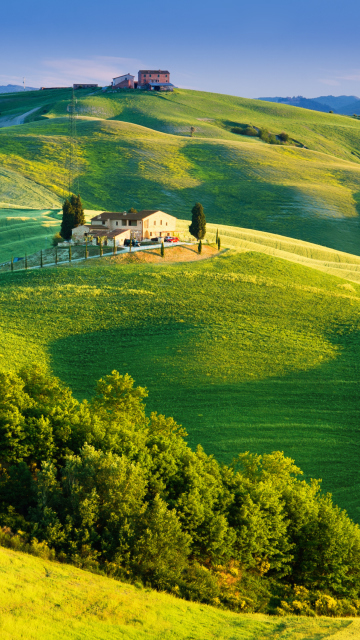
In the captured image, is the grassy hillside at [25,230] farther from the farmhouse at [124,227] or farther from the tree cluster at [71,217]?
the farmhouse at [124,227]

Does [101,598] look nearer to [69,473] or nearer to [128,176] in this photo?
[69,473]

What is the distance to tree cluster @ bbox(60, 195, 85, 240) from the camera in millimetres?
84225

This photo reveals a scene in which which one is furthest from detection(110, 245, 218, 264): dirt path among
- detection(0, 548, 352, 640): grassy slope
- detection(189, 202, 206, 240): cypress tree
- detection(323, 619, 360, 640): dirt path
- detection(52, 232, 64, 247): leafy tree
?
detection(323, 619, 360, 640): dirt path

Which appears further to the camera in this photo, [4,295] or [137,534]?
[4,295]

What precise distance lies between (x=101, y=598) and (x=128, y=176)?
143 meters

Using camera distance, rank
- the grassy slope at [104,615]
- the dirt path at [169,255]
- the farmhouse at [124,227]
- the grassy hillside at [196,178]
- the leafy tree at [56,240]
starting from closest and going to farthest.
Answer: the grassy slope at [104,615]
the dirt path at [169,255]
the farmhouse at [124,227]
the leafy tree at [56,240]
the grassy hillside at [196,178]

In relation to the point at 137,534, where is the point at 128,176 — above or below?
above

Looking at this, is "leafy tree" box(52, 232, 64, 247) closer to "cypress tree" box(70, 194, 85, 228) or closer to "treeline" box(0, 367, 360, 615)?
"cypress tree" box(70, 194, 85, 228)

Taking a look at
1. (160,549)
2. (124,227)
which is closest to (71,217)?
(124,227)

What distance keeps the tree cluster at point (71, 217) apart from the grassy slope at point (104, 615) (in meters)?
64.4

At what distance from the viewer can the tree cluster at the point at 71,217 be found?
84225 millimetres

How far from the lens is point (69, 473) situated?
2928 centimetres

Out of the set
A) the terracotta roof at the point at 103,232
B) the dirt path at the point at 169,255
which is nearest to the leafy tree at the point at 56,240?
the terracotta roof at the point at 103,232

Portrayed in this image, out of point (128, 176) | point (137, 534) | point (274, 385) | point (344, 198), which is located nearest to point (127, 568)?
point (137, 534)
